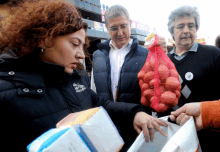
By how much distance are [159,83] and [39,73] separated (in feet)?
2.59

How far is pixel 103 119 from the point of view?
1.69 ft

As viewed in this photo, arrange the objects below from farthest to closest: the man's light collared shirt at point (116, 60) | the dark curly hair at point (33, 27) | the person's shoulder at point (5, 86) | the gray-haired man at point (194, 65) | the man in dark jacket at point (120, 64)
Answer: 1. the man's light collared shirt at point (116, 60)
2. the man in dark jacket at point (120, 64)
3. the gray-haired man at point (194, 65)
4. the dark curly hair at point (33, 27)
5. the person's shoulder at point (5, 86)

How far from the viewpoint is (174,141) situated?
67 cm

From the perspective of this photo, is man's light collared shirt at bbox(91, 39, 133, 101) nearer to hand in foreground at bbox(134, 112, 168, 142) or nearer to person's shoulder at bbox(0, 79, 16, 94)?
hand in foreground at bbox(134, 112, 168, 142)

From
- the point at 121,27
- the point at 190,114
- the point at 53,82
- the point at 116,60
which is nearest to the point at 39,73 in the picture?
the point at 53,82

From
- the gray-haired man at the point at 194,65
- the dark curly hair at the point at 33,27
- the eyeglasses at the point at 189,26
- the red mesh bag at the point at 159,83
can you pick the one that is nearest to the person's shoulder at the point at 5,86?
the dark curly hair at the point at 33,27

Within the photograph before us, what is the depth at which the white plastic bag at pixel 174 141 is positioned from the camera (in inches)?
26.0

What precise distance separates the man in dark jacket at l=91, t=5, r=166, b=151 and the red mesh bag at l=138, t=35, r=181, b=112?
0.37m

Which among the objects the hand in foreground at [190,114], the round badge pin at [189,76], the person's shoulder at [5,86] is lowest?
the hand in foreground at [190,114]

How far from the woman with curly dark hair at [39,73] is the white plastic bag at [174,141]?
0.14 meters

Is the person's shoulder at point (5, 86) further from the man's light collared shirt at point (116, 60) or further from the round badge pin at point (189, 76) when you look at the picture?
the round badge pin at point (189, 76)

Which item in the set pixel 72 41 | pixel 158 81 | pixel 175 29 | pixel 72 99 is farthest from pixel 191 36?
pixel 72 99

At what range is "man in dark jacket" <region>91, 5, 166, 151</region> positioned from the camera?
1.42 meters

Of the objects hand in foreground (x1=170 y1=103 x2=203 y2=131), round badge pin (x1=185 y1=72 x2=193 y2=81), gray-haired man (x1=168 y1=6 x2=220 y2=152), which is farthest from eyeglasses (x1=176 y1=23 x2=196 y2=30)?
hand in foreground (x1=170 y1=103 x2=203 y2=131)
